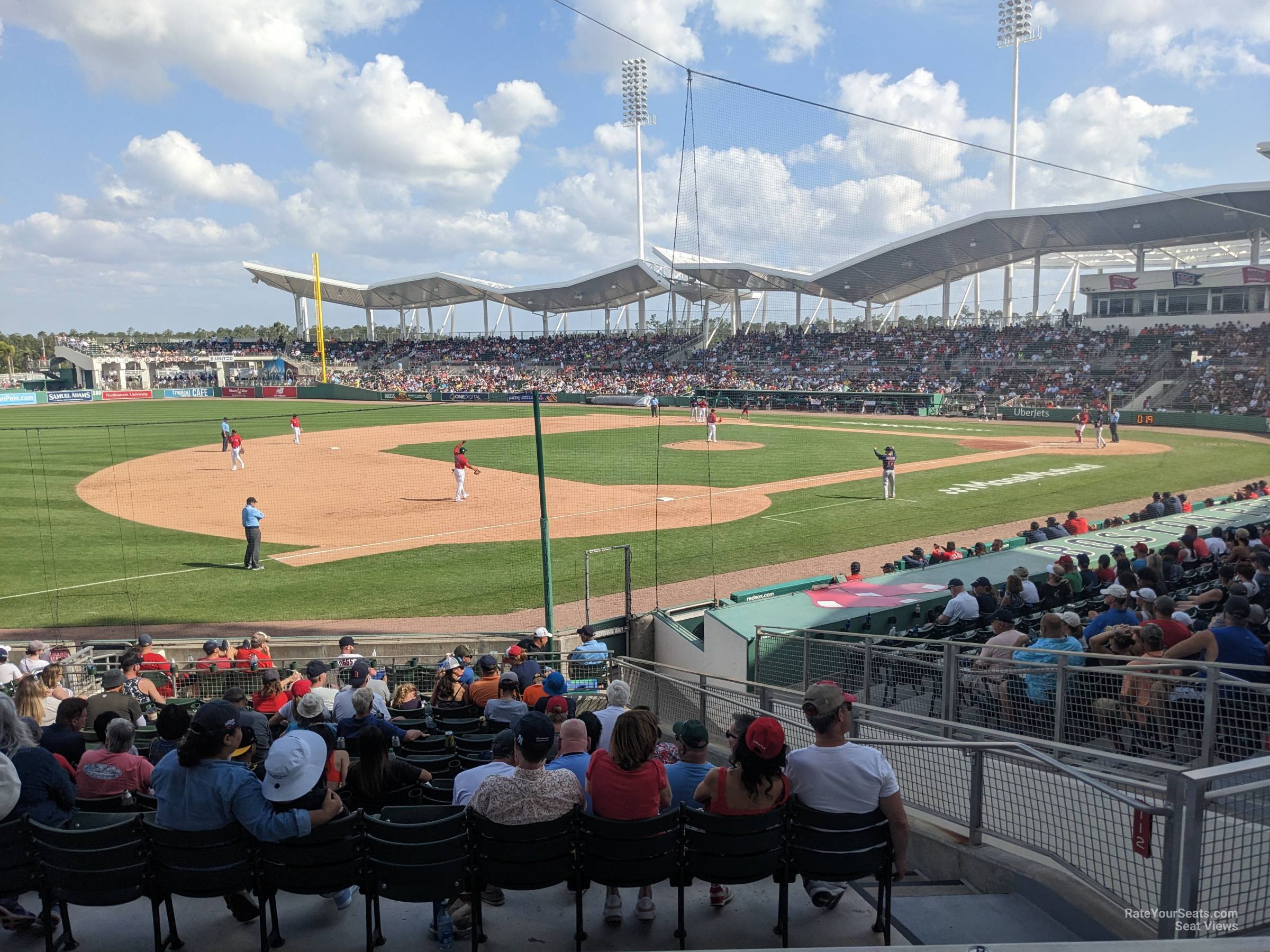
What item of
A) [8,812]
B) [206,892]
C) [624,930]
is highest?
[8,812]

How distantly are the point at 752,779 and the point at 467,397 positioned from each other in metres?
66.3

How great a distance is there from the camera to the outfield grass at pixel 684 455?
2905 centimetres

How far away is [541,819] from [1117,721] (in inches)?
164

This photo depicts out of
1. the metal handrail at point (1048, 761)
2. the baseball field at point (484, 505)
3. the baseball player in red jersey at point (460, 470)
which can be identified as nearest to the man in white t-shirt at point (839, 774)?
the metal handrail at point (1048, 761)

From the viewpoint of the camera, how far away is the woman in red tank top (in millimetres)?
4000

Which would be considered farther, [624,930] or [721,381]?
[721,381]

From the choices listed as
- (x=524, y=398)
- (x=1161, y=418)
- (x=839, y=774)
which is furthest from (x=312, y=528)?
(x=524, y=398)

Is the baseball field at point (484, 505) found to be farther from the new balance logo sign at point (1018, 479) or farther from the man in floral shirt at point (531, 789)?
the man in floral shirt at point (531, 789)

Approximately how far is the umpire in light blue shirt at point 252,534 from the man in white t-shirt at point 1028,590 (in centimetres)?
1377

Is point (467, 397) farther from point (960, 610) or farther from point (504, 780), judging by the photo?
point (504, 780)

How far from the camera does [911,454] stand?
109ft

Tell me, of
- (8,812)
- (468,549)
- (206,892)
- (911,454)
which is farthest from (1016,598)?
(911,454)

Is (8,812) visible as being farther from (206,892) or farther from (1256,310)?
(1256,310)

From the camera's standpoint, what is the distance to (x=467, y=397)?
225ft
